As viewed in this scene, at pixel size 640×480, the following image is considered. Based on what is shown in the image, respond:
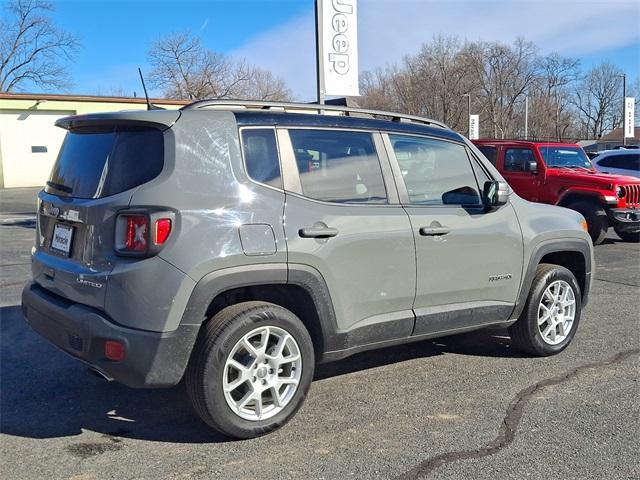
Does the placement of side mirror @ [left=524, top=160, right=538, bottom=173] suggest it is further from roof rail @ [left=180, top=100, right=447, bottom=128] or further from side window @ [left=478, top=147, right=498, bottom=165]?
roof rail @ [left=180, top=100, right=447, bottom=128]

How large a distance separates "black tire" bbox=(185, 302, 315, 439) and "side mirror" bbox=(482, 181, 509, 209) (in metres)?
1.86

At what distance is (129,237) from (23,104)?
98.4ft

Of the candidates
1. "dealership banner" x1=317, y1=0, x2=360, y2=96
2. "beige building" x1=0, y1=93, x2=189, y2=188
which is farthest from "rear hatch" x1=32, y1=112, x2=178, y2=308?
"beige building" x1=0, y1=93, x2=189, y2=188

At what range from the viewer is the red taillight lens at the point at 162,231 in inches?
126

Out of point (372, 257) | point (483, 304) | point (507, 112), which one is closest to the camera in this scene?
point (372, 257)

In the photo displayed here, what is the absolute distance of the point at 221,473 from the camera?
3152 mm

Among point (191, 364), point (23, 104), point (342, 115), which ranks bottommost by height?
point (191, 364)

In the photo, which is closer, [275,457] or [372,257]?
[275,457]

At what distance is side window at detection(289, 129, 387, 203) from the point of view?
381 cm

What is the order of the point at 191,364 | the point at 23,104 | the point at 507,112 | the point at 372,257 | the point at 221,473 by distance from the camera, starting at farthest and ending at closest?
the point at 507,112 → the point at 23,104 → the point at 372,257 → the point at 191,364 → the point at 221,473

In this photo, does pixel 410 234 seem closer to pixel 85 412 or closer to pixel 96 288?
pixel 96 288

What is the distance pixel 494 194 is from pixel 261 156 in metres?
1.87

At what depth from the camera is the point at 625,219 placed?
11102mm

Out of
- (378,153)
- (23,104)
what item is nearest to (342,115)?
(378,153)
